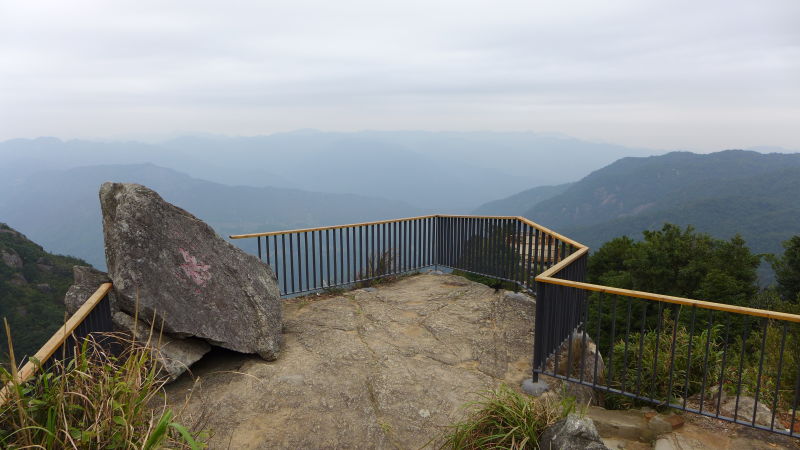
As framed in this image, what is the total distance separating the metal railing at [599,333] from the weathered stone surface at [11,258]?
51.1 meters

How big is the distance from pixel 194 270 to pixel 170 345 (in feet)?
2.69

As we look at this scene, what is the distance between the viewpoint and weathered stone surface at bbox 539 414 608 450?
3.10m

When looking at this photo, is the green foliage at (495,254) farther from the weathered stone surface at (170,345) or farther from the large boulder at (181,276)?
the weathered stone surface at (170,345)

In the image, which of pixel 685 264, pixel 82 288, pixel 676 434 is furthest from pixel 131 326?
pixel 685 264

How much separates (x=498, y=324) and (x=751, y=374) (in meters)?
3.23

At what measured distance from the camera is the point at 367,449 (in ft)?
13.3

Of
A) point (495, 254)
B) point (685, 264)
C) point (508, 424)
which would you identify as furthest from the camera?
point (685, 264)

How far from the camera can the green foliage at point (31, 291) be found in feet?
122

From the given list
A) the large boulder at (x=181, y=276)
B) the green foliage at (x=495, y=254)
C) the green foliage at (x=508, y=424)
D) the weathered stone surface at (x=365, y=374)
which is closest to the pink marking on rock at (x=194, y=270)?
the large boulder at (x=181, y=276)

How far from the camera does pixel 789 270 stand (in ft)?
93.4

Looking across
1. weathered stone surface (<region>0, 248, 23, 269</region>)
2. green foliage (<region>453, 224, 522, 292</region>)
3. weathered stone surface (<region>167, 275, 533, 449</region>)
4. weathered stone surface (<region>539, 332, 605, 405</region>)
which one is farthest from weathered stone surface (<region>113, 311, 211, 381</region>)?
weathered stone surface (<region>0, 248, 23, 269</region>)

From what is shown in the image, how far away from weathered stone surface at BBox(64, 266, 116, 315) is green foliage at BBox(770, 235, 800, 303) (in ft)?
109

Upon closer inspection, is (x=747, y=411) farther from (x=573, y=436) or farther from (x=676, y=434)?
(x=573, y=436)

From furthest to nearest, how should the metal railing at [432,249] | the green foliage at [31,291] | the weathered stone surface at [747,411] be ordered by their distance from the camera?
the green foliage at [31,291], the metal railing at [432,249], the weathered stone surface at [747,411]
